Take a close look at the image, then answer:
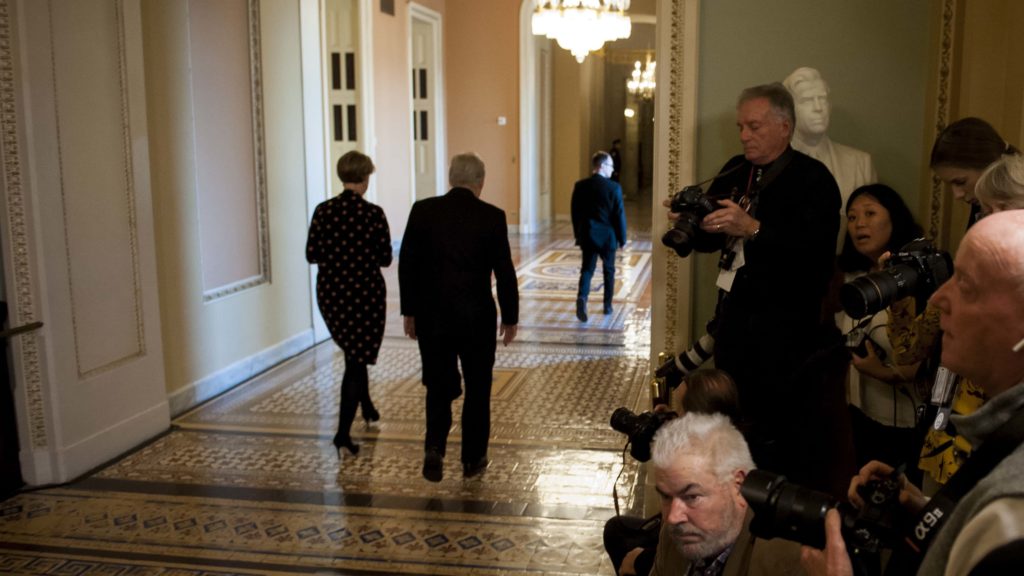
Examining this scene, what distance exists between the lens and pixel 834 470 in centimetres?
273

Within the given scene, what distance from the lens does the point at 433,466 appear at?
4543mm

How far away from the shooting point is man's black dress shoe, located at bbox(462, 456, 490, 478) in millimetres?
4711

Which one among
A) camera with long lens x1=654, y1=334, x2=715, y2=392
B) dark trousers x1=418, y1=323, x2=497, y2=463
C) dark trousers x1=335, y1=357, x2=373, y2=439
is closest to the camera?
camera with long lens x1=654, y1=334, x2=715, y2=392

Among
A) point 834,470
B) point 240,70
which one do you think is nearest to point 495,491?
point 834,470

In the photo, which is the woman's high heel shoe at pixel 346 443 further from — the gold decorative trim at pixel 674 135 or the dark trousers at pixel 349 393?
the gold decorative trim at pixel 674 135

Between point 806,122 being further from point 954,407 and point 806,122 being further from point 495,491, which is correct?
point 495,491

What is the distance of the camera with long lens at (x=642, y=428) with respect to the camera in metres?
2.35

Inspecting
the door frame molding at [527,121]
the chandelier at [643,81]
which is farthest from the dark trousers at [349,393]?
the chandelier at [643,81]

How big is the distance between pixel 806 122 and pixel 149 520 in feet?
10.2

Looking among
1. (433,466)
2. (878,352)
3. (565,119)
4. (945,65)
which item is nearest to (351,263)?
(433,466)

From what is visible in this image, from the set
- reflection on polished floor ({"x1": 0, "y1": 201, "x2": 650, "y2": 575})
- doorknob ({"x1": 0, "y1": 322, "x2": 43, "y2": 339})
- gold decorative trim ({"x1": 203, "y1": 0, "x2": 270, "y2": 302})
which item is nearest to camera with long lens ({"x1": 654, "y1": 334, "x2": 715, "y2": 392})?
reflection on polished floor ({"x1": 0, "y1": 201, "x2": 650, "y2": 575})

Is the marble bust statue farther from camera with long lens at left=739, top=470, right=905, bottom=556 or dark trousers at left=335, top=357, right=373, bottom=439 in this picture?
camera with long lens at left=739, top=470, right=905, bottom=556

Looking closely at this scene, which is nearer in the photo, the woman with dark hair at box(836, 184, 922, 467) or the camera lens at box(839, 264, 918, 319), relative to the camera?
the camera lens at box(839, 264, 918, 319)

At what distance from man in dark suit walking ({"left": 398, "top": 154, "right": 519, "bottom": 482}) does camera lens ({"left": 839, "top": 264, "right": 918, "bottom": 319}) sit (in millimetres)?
2376
